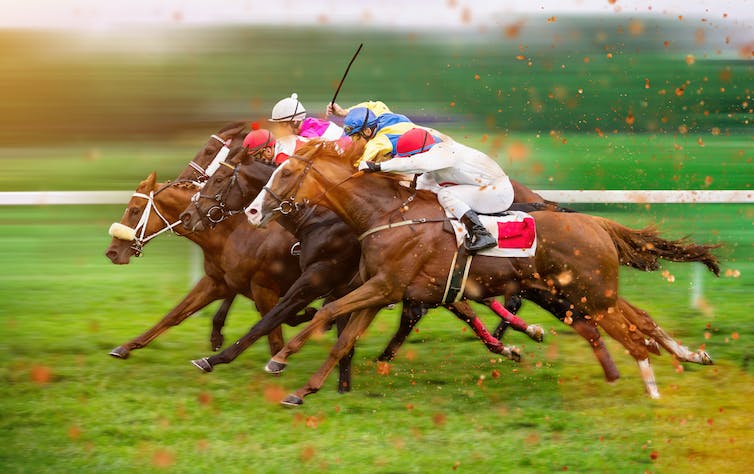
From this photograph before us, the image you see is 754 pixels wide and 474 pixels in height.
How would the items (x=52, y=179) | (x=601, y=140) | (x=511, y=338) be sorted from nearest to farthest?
(x=511, y=338)
(x=52, y=179)
(x=601, y=140)

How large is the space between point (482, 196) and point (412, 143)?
453 millimetres

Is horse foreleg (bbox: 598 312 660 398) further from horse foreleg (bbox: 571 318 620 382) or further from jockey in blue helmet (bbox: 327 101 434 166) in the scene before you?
jockey in blue helmet (bbox: 327 101 434 166)

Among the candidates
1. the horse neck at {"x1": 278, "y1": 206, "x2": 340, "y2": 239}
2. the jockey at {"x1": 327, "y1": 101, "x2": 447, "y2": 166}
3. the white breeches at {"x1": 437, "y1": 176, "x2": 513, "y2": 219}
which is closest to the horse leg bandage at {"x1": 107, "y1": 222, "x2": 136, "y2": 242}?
the horse neck at {"x1": 278, "y1": 206, "x2": 340, "y2": 239}

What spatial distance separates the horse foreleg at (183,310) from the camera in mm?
6512

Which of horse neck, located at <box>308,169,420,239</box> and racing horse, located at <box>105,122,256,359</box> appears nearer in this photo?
horse neck, located at <box>308,169,420,239</box>

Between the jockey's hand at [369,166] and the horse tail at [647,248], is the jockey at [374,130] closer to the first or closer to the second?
the jockey's hand at [369,166]

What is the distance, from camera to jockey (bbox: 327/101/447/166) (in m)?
5.87

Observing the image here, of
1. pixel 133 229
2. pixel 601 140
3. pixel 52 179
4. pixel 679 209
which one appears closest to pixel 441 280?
pixel 133 229

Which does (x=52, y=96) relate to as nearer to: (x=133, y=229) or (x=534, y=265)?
(x=133, y=229)

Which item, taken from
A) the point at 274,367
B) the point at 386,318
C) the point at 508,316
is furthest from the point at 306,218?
the point at 386,318

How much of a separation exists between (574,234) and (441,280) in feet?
2.32

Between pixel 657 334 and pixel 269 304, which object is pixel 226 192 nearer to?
pixel 269 304

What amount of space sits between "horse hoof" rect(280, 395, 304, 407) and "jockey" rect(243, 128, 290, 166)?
56.1 inches

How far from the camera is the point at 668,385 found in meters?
6.03
